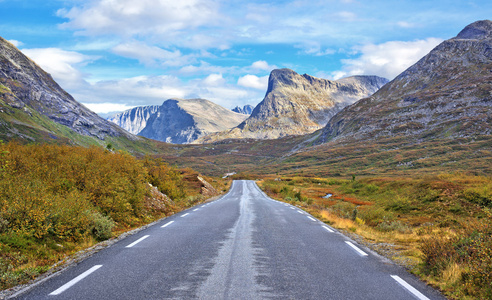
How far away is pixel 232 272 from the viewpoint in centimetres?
→ 570

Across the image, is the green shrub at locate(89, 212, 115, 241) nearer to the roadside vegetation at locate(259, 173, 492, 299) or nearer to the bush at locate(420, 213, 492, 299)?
the roadside vegetation at locate(259, 173, 492, 299)

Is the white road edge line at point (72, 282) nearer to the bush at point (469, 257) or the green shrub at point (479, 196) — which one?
the bush at point (469, 257)

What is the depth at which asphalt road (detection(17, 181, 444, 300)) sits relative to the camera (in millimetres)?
4691

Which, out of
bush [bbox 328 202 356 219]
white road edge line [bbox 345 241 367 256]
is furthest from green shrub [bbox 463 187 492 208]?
white road edge line [bbox 345 241 367 256]

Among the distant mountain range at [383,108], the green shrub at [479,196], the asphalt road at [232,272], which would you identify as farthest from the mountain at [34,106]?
the green shrub at [479,196]

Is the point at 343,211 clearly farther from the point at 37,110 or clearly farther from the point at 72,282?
the point at 37,110

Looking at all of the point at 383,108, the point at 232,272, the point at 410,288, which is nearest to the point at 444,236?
the point at 410,288

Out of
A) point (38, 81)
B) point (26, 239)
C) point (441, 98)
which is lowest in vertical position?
point (26, 239)

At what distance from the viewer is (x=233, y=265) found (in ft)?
20.2

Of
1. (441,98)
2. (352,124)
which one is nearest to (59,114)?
(352,124)

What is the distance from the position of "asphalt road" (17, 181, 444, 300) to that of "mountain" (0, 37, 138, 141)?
119 meters

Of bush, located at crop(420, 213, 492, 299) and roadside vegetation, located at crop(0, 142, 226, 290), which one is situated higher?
roadside vegetation, located at crop(0, 142, 226, 290)

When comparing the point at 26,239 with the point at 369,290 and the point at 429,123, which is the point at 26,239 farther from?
the point at 429,123

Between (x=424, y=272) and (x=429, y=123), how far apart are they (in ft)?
517
